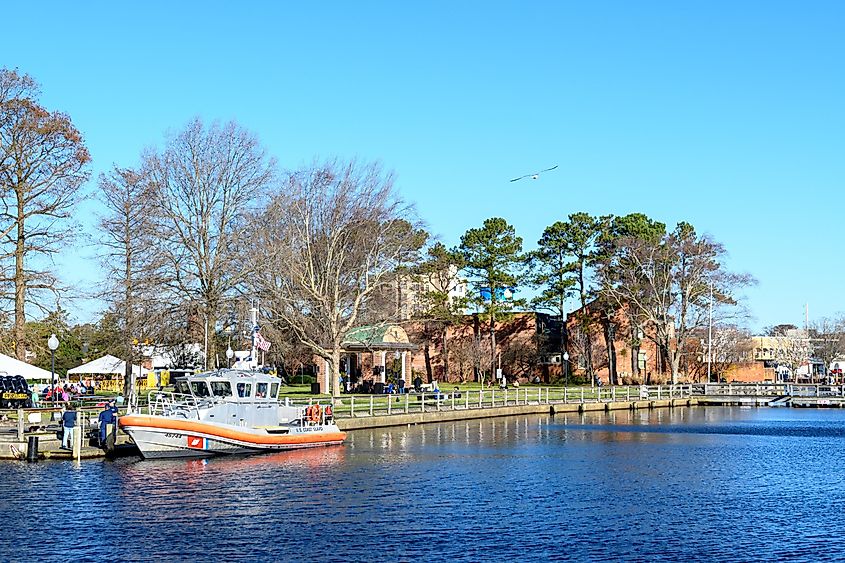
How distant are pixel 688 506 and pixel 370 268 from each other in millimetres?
35210

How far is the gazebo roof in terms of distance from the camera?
73319 mm

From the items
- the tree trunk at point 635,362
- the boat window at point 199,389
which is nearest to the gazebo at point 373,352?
the tree trunk at point 635,362

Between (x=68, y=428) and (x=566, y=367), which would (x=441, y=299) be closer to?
(x=566, y=367)

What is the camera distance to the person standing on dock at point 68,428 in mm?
36844

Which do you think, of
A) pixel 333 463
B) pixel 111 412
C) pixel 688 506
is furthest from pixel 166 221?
pixel 688 506

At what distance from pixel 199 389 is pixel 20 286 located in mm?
12387

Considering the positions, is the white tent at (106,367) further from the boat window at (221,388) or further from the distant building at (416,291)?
the boat window at (221,388)

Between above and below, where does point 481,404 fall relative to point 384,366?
below

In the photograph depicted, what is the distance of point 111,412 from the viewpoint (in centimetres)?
3753

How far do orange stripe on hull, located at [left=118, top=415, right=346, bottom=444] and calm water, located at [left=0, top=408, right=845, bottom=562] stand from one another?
1036mm

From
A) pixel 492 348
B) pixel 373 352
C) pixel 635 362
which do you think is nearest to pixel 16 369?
pixel 373 352

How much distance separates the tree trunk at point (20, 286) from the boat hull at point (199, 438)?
12.1 m

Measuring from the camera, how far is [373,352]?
7706cm

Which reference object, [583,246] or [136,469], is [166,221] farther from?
[583,246]
